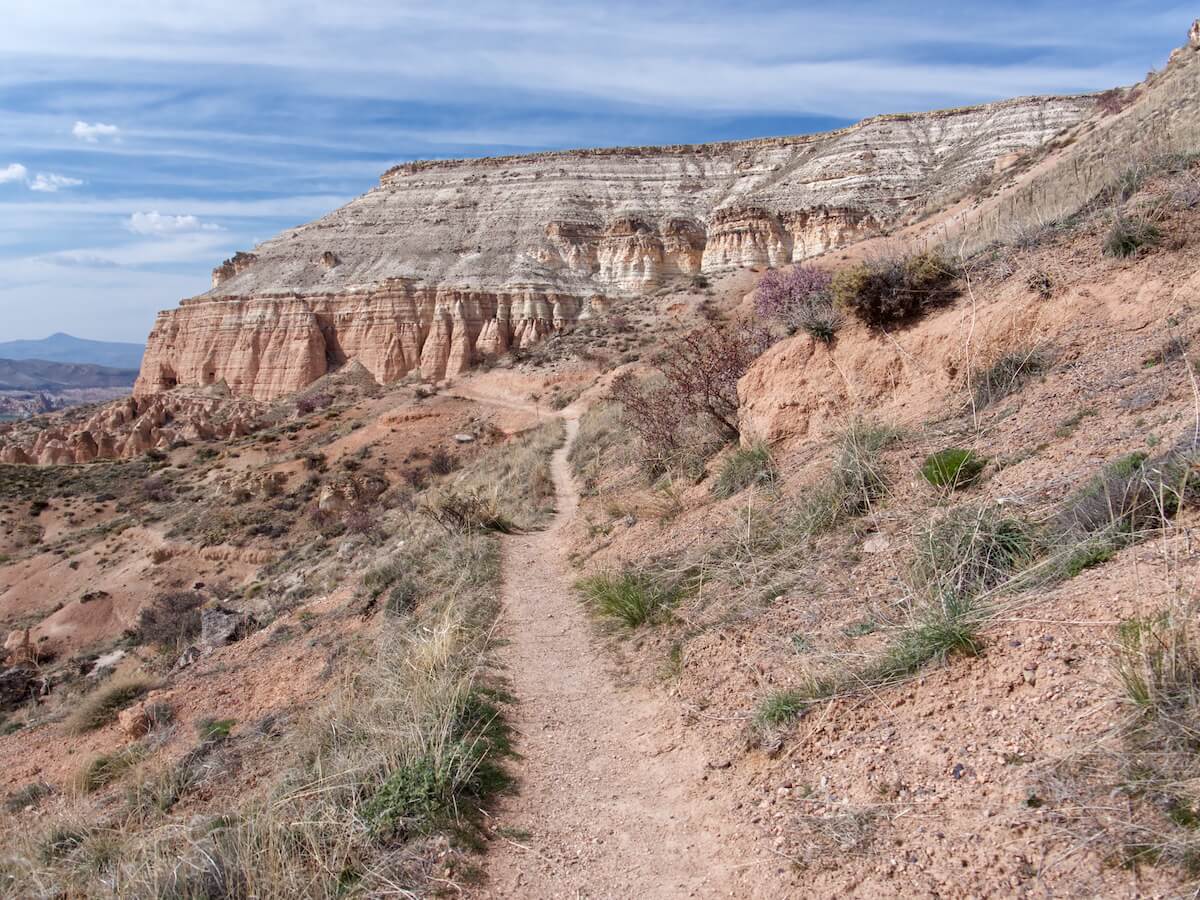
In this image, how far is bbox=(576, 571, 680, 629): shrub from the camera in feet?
20.0

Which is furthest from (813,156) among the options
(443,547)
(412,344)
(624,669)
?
(624,669)

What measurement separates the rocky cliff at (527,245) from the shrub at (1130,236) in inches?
1374

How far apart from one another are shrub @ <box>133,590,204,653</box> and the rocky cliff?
2746 centimetres

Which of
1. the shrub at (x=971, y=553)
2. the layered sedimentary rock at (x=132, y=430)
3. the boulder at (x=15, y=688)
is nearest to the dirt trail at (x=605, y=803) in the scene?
the shrub at (x=971, y=553)

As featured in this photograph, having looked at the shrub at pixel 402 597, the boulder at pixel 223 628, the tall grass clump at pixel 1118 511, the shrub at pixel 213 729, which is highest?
the tall grass clump at pixel 1118 511

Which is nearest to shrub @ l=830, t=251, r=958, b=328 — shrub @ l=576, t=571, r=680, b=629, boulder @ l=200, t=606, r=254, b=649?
shrub @ l=576, t=571, r=680, b=629

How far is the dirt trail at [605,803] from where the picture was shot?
3182 mm

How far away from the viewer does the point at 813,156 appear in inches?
2041

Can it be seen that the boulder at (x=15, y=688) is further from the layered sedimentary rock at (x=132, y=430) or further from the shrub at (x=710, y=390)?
the layered sedimentary rock at (x=132, y=430)

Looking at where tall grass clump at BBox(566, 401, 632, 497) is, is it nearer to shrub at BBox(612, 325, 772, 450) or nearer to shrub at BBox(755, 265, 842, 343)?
shrub at BBox(612, 325, 772, 450)

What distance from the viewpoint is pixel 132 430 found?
4003cm

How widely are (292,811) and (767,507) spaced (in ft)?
14.4

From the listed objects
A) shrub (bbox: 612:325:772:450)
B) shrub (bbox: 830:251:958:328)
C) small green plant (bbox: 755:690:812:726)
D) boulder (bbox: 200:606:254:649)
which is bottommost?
boulder (bbox: 200:606:254:649)

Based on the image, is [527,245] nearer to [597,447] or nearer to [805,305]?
[597,447]
